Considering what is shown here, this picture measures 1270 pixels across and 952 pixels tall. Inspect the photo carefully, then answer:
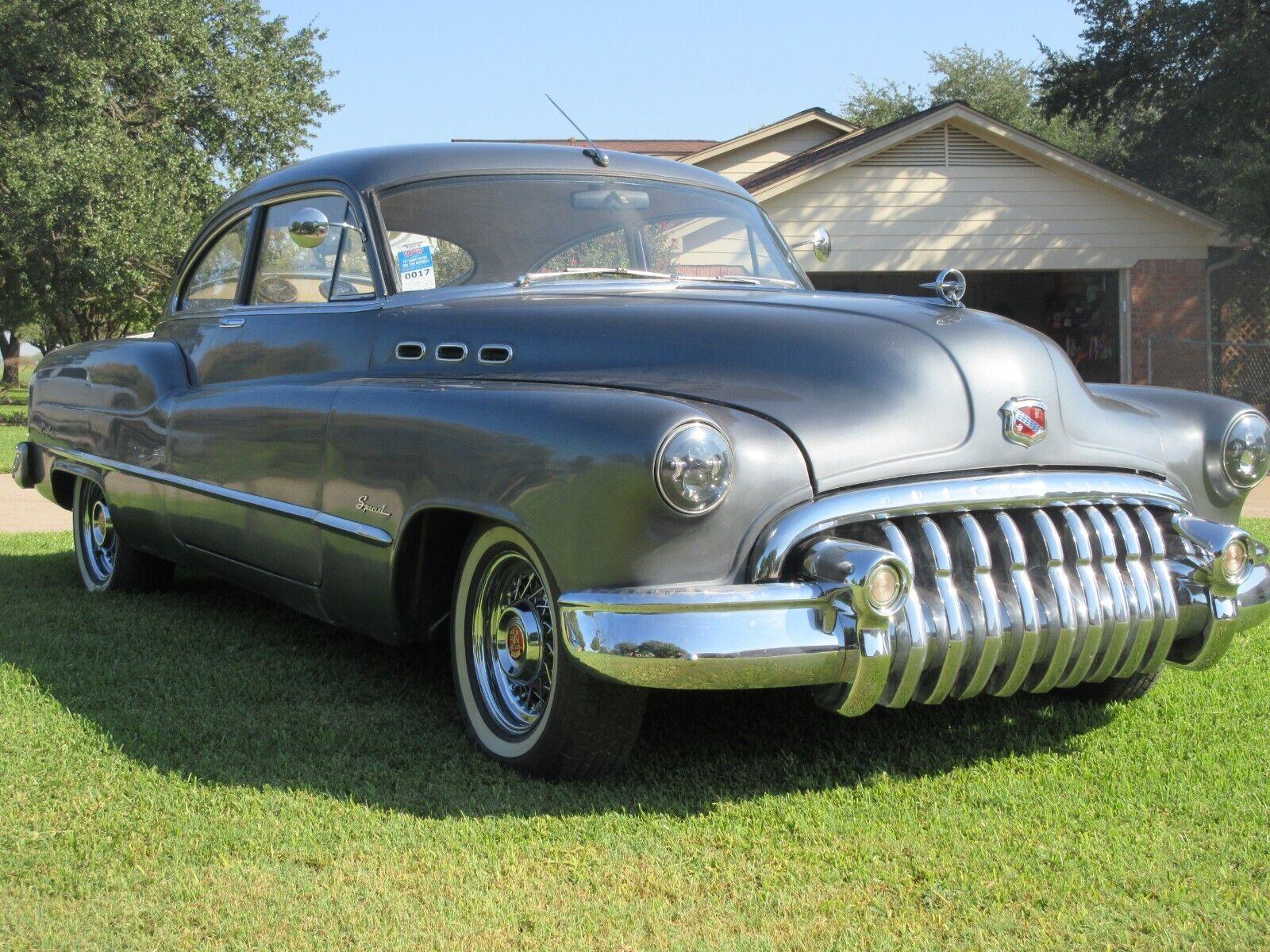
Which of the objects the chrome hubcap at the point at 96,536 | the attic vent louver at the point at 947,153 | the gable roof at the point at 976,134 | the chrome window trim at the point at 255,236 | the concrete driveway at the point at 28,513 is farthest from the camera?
the attic vent louver at the point at 947,153

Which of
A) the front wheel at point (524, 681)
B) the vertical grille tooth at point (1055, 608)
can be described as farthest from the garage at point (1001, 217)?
the vertical grille tooth at point (1055, 608)

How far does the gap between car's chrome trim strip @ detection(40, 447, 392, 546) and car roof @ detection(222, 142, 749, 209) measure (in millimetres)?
1079

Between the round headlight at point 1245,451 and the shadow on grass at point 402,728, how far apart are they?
32.3 inches

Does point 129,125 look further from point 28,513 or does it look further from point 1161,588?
point 1161,588

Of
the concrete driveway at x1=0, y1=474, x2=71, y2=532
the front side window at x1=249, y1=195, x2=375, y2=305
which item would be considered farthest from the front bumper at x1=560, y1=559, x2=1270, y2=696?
the concrete driveway at x1=0, y1=474, x2=71, y2=532

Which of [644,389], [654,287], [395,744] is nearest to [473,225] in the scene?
[654,287]

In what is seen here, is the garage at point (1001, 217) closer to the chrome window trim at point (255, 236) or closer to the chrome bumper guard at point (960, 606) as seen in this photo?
the chrome window trim at point (255, 236)

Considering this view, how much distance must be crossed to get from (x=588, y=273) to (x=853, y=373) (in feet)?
4.03

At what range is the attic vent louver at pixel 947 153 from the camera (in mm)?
17156

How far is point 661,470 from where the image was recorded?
3.00 m

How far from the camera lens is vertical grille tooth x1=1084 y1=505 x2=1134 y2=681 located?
3.31 meters

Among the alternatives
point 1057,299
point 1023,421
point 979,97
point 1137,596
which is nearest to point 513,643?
point 1023,421

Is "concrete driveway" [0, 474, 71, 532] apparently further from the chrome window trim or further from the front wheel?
the front wheel

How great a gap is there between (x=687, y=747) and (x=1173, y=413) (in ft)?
5.61
